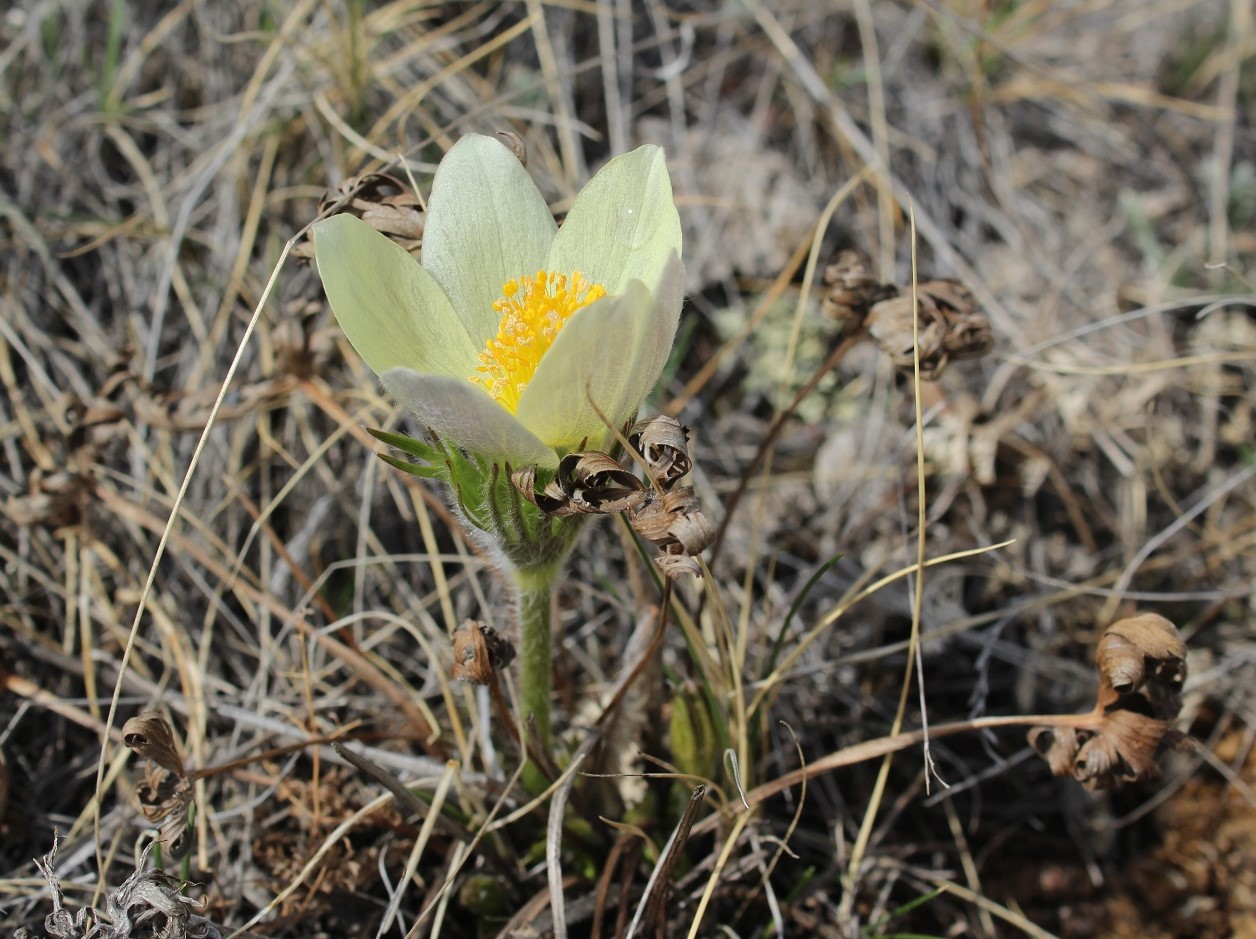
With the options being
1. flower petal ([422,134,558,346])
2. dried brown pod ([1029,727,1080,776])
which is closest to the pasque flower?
flower petal ([422,134,558,346])

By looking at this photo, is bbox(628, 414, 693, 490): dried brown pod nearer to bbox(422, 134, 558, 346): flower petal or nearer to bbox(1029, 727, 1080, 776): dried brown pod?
bbox(422, 134, 558, 346): flower petal

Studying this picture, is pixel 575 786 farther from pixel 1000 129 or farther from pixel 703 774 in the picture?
A: pixel 1000 129

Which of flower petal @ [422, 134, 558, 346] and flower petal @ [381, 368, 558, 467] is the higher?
flower petal @ [422, 134, 558, 346]

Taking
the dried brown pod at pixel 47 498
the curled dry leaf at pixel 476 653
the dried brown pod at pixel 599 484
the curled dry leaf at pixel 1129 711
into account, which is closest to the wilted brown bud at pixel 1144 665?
the curled dry leaf at pixel 1129 711

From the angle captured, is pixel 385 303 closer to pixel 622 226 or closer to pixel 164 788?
pixel 622 226

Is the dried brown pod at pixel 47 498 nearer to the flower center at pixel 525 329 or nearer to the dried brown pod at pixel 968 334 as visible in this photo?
the flower center at pixel 525 329

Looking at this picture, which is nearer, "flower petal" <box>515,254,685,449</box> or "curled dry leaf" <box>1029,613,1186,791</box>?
"flower petal" <box>515,254,685,449</box>

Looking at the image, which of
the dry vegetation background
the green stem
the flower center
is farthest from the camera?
the dry vegetation background
